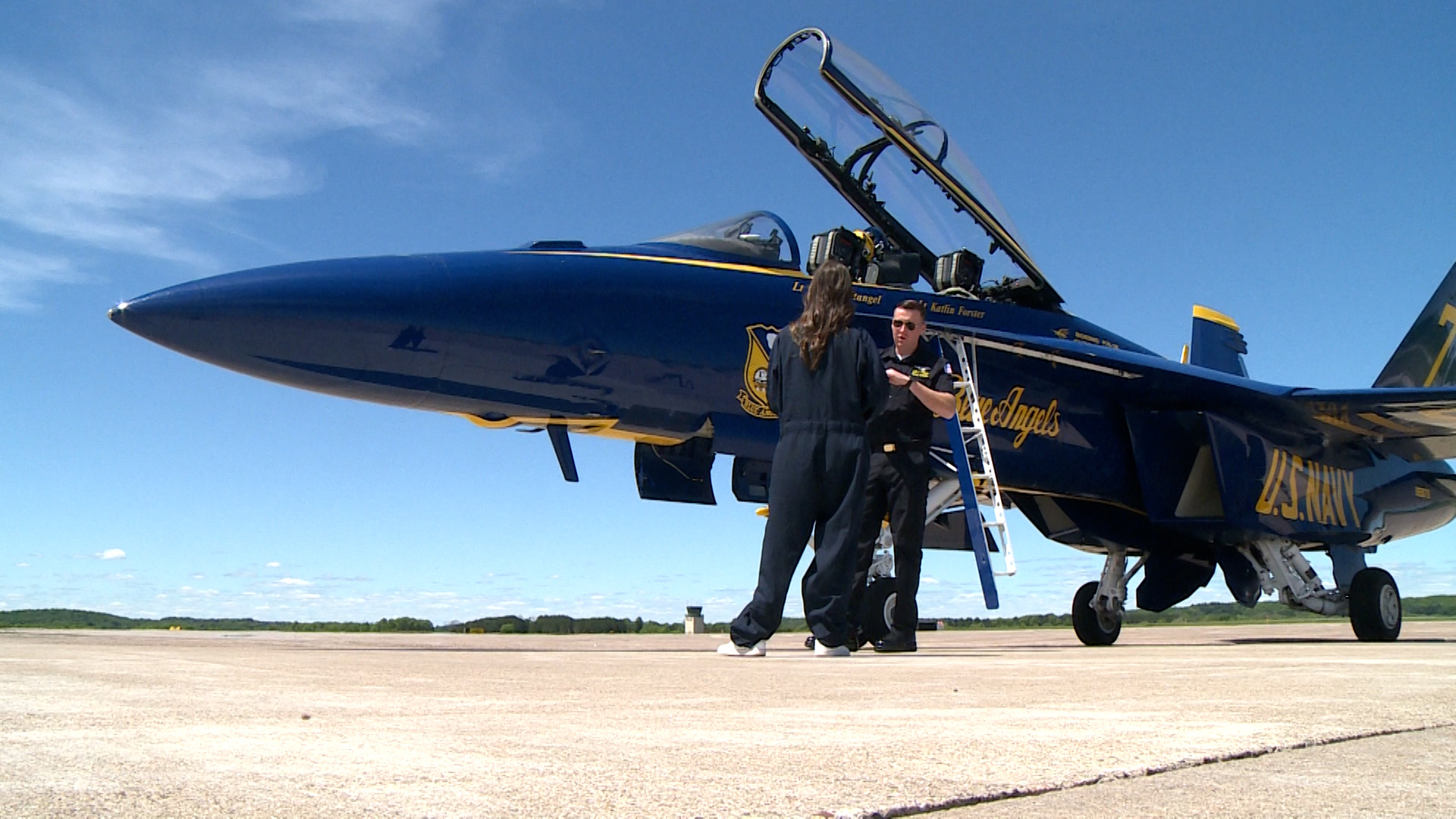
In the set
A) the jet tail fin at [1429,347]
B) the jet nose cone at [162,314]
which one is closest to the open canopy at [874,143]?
the jet nose cone at [162,314]

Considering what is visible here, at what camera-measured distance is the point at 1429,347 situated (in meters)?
14.7

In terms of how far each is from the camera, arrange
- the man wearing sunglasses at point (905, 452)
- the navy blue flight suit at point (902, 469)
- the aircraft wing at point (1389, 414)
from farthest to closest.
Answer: the aircraft wing at point (1389, 414)
the navy blue flight suit at point (902, 469)
the man wearing sunglasses at point (905, 452)

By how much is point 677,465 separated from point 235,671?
4.64m

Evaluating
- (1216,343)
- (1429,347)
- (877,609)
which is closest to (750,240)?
(877,609)

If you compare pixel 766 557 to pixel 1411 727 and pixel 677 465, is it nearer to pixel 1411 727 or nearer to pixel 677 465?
pixel 1411 727

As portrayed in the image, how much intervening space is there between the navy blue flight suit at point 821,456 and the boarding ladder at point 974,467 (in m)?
2.24

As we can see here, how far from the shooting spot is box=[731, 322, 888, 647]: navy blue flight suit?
167 inches

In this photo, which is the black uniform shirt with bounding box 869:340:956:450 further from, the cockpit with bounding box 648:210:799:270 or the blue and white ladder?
the cockpit with bounding box 648:210:799:270

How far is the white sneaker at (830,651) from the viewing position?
4718 mm

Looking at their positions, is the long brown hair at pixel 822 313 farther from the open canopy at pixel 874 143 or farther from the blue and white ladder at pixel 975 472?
the open canopy at pixel 874 143

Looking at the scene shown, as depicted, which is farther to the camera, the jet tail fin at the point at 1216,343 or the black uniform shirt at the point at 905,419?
the jet tail fin at the point at 1216,343

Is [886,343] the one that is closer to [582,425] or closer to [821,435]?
[582,425]

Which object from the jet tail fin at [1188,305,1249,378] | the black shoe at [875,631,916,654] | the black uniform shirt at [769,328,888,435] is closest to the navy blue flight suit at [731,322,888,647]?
the black uniform shirt at [769,328,888,435]

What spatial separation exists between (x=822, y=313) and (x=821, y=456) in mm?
565
